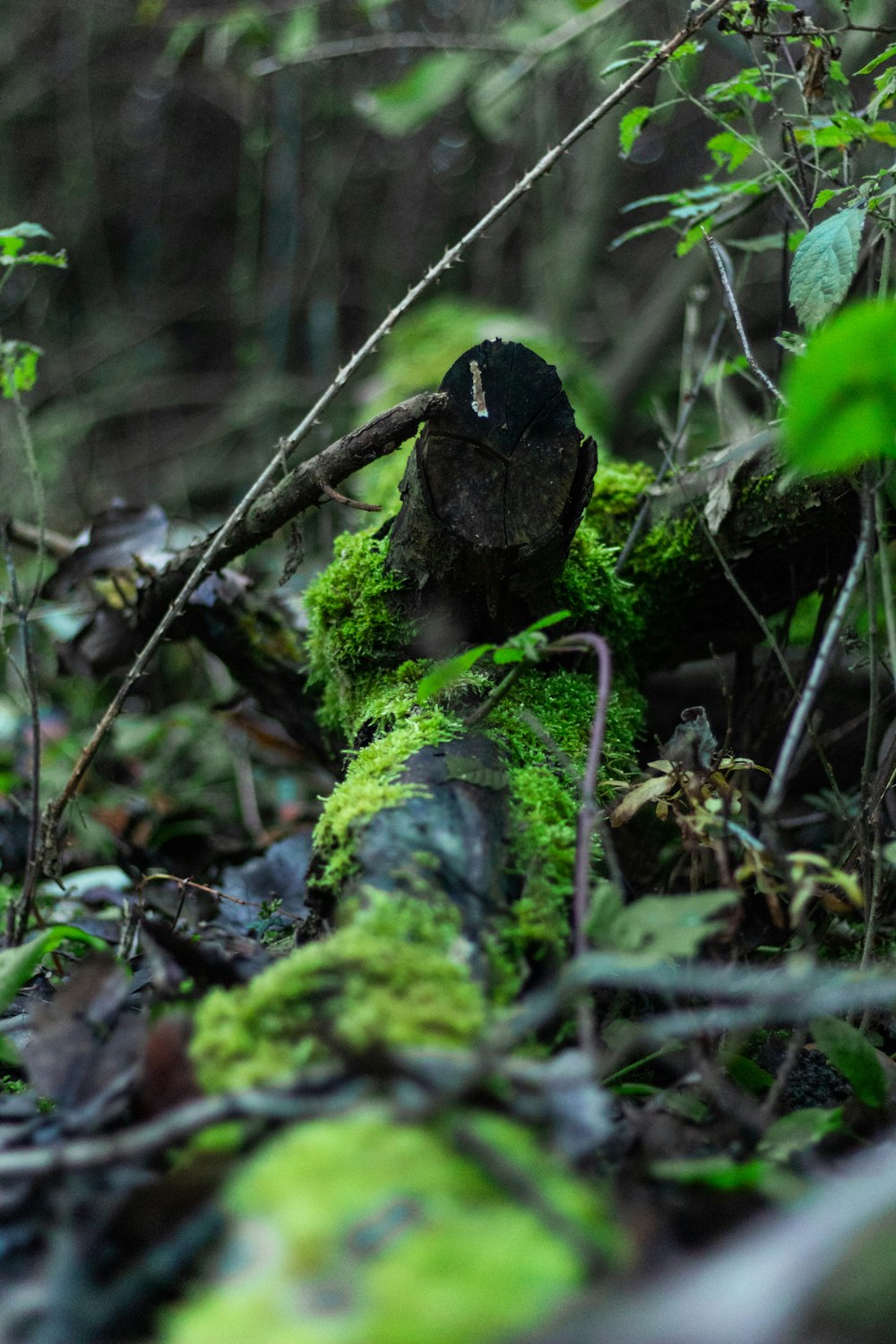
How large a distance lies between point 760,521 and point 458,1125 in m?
1.49

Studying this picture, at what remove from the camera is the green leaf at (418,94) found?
14.1 ft

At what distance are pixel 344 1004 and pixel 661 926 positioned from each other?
39 centimetres

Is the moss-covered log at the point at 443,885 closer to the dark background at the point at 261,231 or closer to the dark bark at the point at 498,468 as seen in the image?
the dark bark at the point at 498,468

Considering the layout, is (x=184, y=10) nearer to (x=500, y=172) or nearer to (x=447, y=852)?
(x=500, y=172)

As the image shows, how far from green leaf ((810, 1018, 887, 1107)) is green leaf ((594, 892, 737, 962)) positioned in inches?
13.1

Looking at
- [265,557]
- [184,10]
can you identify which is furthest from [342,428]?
[184,10]

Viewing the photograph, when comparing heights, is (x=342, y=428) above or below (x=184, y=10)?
below

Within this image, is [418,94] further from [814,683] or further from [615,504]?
[814,683]

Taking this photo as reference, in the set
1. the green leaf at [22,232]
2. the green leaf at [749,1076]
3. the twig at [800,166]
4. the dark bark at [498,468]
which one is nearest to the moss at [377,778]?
the dark bark at [498,468]

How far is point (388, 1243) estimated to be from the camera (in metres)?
0.79

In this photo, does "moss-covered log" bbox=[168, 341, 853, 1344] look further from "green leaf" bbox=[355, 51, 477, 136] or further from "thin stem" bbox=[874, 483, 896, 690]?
"green leaf" bbox=[355, 51, 477, 136]

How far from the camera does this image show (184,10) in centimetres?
679

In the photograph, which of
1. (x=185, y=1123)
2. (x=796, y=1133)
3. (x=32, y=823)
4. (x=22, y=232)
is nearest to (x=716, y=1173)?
(x=796, y=1133)

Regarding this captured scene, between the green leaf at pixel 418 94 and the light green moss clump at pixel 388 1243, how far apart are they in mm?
4532
